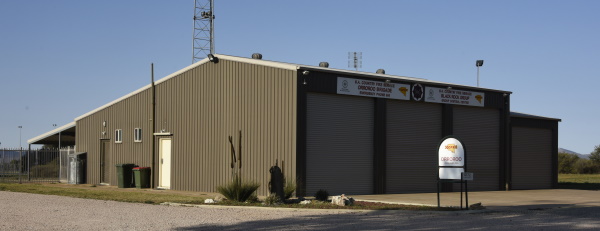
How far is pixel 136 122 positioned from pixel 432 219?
1798cm

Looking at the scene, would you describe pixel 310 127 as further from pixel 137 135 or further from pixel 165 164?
pixel 137 135

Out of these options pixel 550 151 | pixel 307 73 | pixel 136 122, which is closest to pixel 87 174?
pixel 136 122

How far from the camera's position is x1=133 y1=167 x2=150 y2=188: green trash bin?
28828mm

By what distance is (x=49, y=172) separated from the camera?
35.0 metres

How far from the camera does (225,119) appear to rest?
83.7 feet

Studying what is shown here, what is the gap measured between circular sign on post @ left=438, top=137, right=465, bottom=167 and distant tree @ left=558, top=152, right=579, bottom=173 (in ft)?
167

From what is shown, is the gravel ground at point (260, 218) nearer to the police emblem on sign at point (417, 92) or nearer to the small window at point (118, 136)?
the police emblem on sign at point (417, 92)

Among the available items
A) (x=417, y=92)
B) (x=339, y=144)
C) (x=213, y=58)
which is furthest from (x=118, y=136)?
(x=417, y=92)

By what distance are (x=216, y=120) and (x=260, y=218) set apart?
1131 cm

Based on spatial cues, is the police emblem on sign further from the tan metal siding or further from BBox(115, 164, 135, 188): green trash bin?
BBox(115, 164, 135, 188): green trash bin

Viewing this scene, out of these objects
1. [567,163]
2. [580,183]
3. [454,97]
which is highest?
[454,97]

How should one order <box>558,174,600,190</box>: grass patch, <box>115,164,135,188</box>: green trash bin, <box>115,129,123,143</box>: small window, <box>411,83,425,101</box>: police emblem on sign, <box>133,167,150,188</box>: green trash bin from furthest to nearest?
<box>558,174,600,190</box>: grass patch
<box>115,129,123,143</box>: small window
<box>115,164,135,188</box>: green trash bin
<box>133,167,150,188</box>: green trash bin
<box>411,83,425,101</box>: police emblem on sign

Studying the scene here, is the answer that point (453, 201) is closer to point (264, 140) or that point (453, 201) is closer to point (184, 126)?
point (264, 140)

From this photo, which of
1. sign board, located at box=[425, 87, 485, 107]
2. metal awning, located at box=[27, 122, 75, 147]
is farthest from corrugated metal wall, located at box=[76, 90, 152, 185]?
sign board, located at box=[425, 87, 485, 107]
